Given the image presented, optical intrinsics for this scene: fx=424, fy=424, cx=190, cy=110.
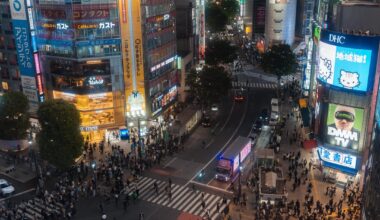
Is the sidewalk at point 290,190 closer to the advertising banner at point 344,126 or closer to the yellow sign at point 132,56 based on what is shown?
the advertising banner at point 344,126

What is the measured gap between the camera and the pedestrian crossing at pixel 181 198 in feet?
127

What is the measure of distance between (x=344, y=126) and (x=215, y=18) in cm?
7084

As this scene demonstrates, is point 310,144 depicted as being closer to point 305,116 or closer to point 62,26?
point 305,116

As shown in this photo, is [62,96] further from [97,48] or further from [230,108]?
[230,108]

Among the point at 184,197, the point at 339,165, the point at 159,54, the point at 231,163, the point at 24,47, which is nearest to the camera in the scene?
the point at 339,165

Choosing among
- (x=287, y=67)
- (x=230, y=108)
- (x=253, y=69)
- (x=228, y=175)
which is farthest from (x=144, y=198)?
(x=253, y=69)

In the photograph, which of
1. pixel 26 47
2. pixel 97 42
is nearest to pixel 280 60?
pixel 97 42

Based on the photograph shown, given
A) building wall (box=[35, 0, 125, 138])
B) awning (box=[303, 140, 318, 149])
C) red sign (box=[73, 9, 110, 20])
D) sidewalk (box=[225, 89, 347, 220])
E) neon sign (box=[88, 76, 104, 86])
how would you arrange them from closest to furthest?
sidewalk (box=[225, 89, 347, 220]) → awning (box=[303, 140, 318, 149]) → red sign (box=[73, 9, 110, 20]) → building wall (box=[35, 0, 125, 138]) → neon sign (box=[88, 76, 104, 86])

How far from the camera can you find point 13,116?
47438 mm

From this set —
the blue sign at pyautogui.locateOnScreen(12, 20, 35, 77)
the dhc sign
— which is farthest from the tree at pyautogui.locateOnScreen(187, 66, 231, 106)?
the blue sign at pyautogui.locateOnScreen(12, 20, 35, 77)

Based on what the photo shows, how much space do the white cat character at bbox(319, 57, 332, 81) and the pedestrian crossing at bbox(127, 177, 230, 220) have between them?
15.0 m

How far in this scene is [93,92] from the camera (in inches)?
2035

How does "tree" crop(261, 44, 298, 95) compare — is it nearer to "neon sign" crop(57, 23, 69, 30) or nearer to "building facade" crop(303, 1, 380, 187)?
"building facade" crop(303, 1, 380, 187)

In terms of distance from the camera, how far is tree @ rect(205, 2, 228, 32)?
346 ft
